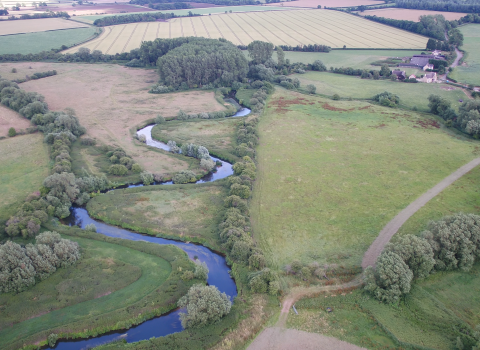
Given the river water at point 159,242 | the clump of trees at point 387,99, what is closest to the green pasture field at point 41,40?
the river water at point 159,242

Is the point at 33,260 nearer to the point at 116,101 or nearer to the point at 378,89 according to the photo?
the point at 116,101

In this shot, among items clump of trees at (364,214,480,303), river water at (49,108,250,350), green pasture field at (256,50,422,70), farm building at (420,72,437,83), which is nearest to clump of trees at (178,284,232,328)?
river water at (49,108,250,350)

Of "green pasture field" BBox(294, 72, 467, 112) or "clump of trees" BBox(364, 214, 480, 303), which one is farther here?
"green pasture field" BBox(294, 72, 467, 112)

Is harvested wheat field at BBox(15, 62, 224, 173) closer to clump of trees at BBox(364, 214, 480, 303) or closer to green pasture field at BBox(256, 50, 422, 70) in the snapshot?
clump of trees at BBox(364, 214, 480, 303)

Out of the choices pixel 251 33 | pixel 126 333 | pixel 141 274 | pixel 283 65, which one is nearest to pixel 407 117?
pixel 283 65

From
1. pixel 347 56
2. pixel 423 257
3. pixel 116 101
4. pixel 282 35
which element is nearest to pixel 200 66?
pixel 116 101

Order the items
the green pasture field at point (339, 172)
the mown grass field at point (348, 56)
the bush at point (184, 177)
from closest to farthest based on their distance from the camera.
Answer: the green pasture field at point (339, 172)
the bush at point (184, 177)
the mown grass field at point (348, 56)

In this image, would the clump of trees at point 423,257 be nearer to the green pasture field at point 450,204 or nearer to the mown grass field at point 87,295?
the green pasture field at point 450,204
